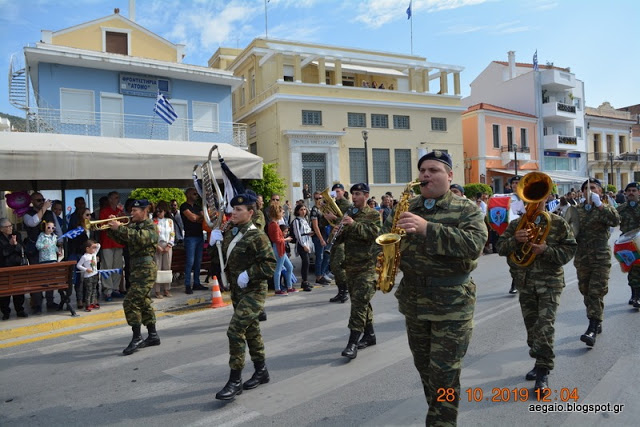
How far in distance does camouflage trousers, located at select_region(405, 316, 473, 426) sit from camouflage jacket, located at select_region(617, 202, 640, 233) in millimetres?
5260

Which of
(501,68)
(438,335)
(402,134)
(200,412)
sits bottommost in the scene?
(200,412)

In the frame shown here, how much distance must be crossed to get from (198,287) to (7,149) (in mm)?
4473

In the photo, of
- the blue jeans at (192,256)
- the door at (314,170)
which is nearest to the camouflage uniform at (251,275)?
the blue jeans at (192,256)

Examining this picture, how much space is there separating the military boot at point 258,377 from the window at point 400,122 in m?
27.6

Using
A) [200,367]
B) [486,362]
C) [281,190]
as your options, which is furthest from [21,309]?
[281,190]

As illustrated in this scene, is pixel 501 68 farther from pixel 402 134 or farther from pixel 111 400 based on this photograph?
pixel 111 400

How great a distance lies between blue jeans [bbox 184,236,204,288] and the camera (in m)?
A: 9.94

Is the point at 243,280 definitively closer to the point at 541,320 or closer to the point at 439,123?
the point at 541,320

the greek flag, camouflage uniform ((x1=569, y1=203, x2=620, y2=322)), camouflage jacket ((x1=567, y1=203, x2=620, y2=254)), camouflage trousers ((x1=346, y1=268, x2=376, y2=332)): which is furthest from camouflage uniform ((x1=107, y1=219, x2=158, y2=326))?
the greek flag

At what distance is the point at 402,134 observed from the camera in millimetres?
30906

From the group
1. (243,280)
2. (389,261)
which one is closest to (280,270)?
(243,280)

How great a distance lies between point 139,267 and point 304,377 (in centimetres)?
268

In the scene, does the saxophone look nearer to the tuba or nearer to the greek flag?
the tuba

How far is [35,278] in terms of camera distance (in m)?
7.62
